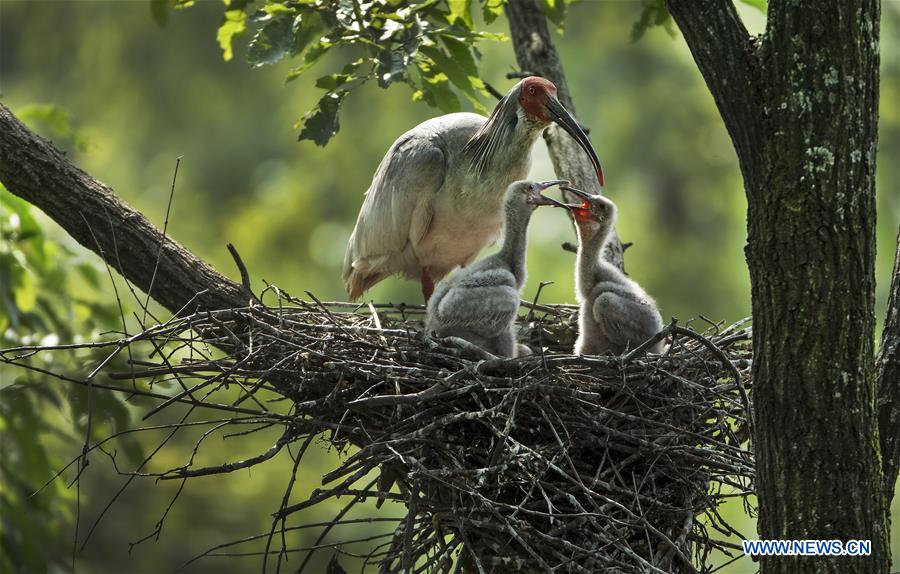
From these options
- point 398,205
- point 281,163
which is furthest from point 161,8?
point 281,163

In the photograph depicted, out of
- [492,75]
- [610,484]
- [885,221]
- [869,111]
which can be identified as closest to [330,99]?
[610,484]

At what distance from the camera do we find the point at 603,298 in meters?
6.68

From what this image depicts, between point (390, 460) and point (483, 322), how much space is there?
1.27 meters

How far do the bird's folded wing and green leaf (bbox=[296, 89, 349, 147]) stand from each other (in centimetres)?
136

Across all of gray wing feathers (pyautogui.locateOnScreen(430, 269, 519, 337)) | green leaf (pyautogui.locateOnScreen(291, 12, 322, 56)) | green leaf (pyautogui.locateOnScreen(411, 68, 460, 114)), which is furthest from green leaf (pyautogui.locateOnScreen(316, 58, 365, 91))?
gray wing feathers (pyautogui.locateOnScreen(430, 269, 519, 337))

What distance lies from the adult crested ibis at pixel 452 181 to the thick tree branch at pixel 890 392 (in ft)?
9.03

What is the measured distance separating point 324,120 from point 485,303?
1.37 m

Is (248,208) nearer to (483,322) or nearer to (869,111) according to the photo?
(483,322)

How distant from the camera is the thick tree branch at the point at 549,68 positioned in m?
7.72

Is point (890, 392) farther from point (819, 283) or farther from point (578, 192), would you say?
point (578, 192)

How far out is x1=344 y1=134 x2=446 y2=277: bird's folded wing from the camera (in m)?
7.97

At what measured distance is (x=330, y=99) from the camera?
665 centimetres

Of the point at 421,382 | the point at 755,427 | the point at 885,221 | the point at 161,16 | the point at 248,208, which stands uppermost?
the point at 248,208

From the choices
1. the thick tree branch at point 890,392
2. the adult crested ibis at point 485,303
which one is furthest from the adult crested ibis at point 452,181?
the thick tree branch at point 890,392
